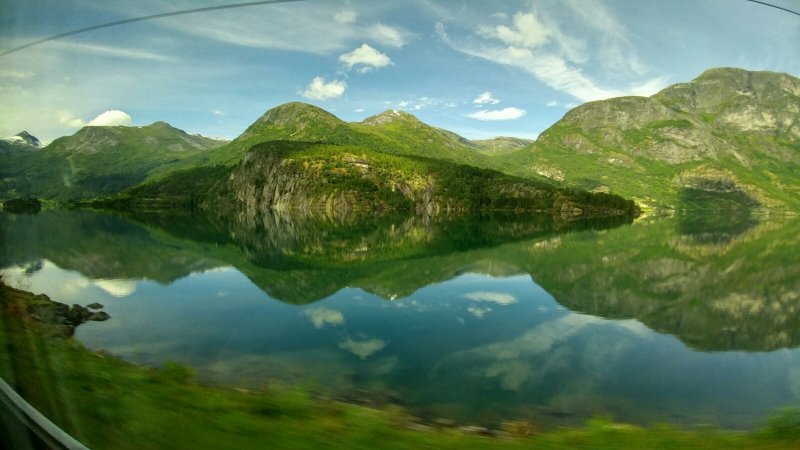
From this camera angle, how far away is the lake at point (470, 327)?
20188mm

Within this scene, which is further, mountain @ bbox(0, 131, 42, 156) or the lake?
the lake

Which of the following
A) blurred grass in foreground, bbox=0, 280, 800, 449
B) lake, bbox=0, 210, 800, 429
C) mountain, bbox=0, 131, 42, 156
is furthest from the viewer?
lake, bbox=0, 210, 800, 429

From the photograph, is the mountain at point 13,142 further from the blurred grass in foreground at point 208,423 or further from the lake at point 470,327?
the lake at point 470,327

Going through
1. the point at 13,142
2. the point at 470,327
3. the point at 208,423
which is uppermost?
the point at 13,142

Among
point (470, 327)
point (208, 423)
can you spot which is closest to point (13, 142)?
point (208, 423)

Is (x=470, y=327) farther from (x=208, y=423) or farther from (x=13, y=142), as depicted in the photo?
(x=13, y=142)

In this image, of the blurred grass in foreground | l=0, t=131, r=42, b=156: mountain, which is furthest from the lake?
l=0, t=131, r=42, b=156: mountain

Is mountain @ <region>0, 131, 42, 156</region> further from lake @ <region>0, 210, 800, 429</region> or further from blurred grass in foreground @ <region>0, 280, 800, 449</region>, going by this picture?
lake @ <region>0, 210, 800, 429</region>

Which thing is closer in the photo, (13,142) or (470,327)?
(13,142)

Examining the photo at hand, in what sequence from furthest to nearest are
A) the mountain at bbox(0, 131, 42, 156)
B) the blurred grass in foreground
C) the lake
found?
the lake, the mountain at bbox(0, 131, 42, 156), the blurred grass in foreground

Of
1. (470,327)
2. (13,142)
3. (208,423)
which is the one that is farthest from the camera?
(470,327)

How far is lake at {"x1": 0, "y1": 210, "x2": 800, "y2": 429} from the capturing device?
66.2 feet

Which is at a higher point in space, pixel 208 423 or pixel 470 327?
pixel 208 423

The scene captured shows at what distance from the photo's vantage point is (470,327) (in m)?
32.4
